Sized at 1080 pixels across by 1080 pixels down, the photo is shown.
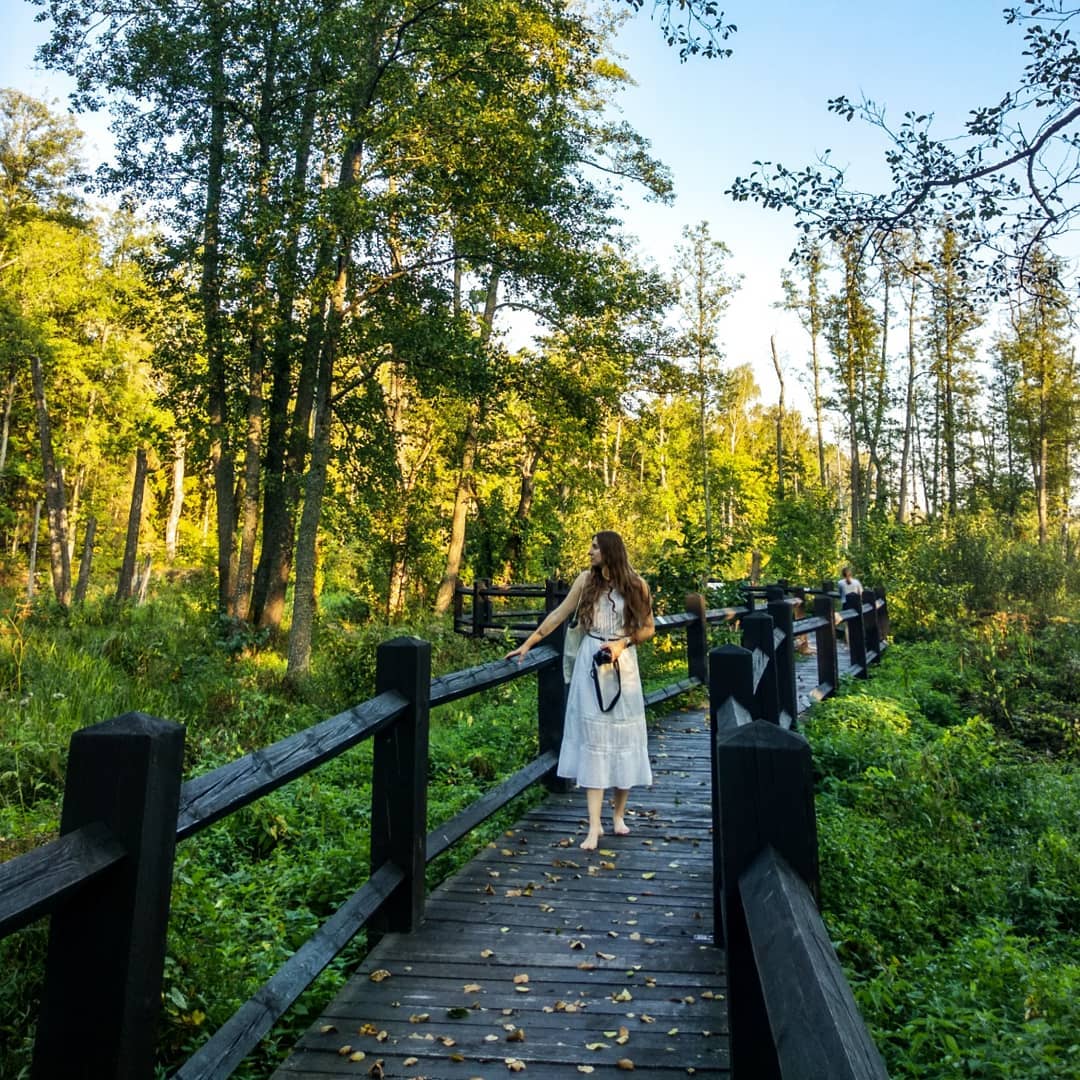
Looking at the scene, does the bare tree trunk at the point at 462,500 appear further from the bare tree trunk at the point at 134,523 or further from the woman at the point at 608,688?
the woman at the point at 608,688

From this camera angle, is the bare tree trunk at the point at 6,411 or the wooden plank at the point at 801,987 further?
the bare tree trunk at the point at 6,411

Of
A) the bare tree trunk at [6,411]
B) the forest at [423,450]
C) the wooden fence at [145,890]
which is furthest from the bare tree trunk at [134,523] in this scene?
the wooden fence at [145,890]

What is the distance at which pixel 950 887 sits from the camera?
229 inches

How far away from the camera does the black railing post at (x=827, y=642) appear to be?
1091 cm

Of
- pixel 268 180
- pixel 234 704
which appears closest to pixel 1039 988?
pixel 234 704

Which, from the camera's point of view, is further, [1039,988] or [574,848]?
[574,848]

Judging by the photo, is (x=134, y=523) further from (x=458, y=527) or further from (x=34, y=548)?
(x=458, y=527)

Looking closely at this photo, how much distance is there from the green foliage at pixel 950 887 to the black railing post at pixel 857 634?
7.70 feet

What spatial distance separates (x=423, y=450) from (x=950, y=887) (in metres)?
24.2

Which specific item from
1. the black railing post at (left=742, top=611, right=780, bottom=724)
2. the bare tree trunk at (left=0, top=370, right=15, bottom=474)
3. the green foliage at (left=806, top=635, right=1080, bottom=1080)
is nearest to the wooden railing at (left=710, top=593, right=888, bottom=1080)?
the green foliage at (left=806, top=635, right=1080, bottom=1080)

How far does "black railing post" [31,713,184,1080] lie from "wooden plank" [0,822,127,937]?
4cm

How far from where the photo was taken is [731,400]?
2112 inches

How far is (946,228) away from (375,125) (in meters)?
10.8

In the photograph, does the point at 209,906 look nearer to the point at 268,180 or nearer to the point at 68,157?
the point at 268,180
